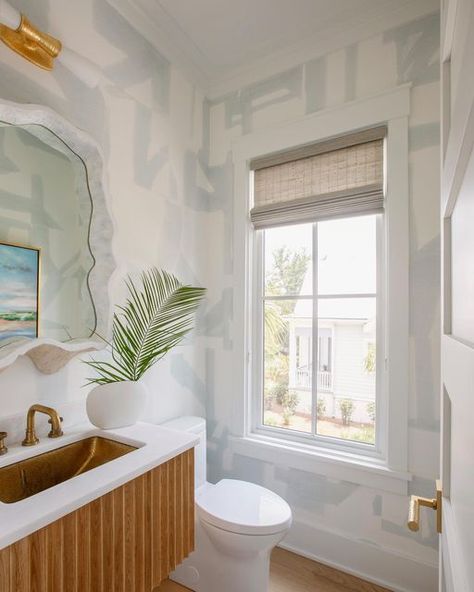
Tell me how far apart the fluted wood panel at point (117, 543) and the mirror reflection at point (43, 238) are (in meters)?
0.63

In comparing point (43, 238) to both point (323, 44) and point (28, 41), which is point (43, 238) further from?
point (323, 44)

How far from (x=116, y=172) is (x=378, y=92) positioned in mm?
1338

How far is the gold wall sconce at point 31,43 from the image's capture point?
43.9 inches

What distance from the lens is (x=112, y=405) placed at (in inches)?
50.3

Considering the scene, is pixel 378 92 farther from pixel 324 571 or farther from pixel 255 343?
pixel 324 571

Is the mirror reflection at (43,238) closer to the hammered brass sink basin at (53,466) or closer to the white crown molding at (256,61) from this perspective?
the hammered brass sink basin at (53,466)

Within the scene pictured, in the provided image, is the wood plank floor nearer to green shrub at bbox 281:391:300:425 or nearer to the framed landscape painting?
green shrub at bbox 281:391:300:425

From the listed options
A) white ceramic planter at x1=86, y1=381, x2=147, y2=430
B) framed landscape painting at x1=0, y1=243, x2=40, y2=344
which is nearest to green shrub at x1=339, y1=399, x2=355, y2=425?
white ceramic planter at x1=86, y1=381, x2=147, y2=430

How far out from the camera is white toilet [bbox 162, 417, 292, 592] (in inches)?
51.7

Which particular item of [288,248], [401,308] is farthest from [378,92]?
[401,308]

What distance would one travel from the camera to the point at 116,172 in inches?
62.4

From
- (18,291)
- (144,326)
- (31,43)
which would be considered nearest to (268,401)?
(144,326)

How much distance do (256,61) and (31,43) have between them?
1.25 metres

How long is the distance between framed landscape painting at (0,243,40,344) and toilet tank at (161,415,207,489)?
879 millimetres
